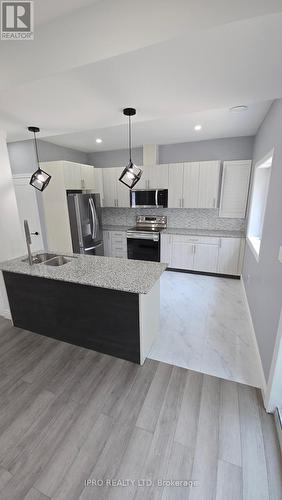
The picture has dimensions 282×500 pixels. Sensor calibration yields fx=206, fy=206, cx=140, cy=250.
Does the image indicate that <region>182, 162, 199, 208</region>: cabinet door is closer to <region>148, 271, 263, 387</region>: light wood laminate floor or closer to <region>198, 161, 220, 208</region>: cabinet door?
<region>198, 161, 220, 208</region>: cabinet door

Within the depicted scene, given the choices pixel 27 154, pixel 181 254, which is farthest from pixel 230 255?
pixel 27 154

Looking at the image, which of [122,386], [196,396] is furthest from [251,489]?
[122,386]

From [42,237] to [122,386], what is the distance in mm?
3542

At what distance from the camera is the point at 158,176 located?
423 centimetres

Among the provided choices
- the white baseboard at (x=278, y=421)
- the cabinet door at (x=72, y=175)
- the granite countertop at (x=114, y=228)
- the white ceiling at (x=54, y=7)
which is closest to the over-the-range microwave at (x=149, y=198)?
the granite countertop at (x=114, y=228)

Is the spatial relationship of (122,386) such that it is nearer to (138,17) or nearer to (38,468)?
(38,468)

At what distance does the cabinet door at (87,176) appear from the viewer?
4297 millimetres

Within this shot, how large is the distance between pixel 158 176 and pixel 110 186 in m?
1.17

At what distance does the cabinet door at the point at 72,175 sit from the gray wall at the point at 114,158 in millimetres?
1188

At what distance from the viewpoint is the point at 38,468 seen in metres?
1.28

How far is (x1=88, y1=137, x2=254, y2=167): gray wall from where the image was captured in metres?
3.92

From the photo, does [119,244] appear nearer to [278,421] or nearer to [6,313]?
[6,313]

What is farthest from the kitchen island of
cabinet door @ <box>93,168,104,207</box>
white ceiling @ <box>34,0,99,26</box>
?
cabinet door @ <box>93,168,104,207</box>

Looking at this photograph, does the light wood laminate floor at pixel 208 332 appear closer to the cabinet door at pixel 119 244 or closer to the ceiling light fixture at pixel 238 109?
the cabinet door at pixel 119 244
